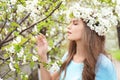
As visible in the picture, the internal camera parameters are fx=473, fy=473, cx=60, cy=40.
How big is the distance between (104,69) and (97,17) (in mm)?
442

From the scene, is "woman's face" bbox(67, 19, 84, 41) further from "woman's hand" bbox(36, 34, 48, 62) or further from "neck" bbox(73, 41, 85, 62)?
"woman's hand" bbox(36, 34, 48, 62)

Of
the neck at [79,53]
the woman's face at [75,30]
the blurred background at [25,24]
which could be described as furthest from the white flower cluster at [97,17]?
the blurred background at [25,24]

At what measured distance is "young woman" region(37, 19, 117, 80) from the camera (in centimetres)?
398

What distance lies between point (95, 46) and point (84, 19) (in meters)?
0.27

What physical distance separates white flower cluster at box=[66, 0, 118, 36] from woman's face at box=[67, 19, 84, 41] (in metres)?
0.07

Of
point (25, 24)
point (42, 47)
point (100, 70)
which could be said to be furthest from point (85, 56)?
point (25, 24)

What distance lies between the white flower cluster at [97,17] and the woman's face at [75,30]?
0.24 ft

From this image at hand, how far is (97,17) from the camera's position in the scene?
390 centimetres

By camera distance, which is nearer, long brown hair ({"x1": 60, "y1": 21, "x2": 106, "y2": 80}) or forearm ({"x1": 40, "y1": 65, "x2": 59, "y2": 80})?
long brown hair ({"x1": 60, "y1": 21, "x2": 106, "y2": 80})

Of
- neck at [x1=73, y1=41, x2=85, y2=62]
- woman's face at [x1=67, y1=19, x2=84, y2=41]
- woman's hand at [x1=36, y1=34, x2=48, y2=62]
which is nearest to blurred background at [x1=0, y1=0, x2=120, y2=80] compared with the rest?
woman's hand at [x1=36, y1=34, x2=48, y2=62]

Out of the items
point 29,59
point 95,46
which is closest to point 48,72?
point 29,59

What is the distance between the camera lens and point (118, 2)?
424cm

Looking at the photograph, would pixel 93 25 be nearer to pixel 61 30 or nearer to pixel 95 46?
pixel 95 46

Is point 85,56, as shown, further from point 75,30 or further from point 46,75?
point 46,75
